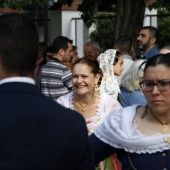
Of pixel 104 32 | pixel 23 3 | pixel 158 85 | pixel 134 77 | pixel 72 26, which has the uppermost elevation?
pixel 23 3

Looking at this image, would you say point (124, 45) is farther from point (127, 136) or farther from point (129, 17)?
point (127, 136)

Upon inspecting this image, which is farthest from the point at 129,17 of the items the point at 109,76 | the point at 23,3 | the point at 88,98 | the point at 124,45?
the point at 88,98

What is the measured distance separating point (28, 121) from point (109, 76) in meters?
4.39

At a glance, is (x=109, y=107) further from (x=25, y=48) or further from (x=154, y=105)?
(x=25, y=48)

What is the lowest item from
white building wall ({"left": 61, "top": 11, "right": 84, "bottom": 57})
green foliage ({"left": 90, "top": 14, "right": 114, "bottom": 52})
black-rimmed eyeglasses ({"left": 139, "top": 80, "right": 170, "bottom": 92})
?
green foliage ({"left": 90, "top": 14, "right": 114, "bottom": 52})

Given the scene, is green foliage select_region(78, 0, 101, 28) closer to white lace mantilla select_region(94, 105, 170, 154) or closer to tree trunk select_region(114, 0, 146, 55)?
tree trunk select_region(114, 0, 146, 55)

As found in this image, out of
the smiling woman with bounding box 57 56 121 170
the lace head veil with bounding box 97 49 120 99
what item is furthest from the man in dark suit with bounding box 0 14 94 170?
the lace head veil with bounding box 97 49 120 99

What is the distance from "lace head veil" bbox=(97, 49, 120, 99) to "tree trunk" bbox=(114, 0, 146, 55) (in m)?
4.16

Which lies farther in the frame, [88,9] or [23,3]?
[88,9]

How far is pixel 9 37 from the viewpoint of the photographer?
8.23 ft

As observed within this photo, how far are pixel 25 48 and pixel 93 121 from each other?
316 cm

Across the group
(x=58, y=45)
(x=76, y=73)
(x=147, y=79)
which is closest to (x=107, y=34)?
(x=58, y=45)

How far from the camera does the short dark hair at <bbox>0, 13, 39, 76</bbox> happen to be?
250 cm

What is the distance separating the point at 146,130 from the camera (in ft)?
11.5
